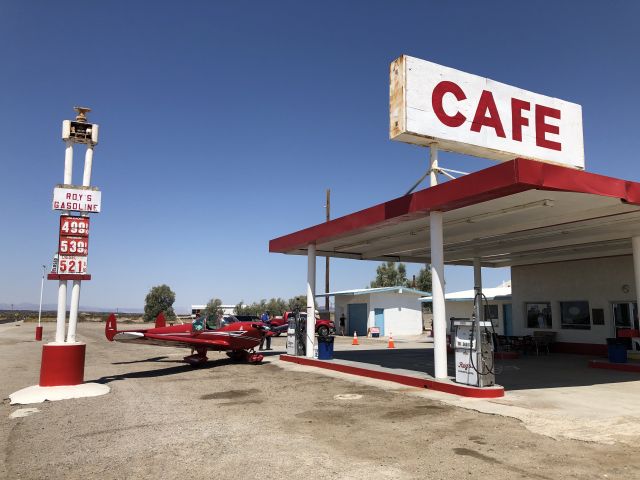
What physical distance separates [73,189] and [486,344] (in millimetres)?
10805

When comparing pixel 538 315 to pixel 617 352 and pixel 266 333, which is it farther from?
pixel 266 333

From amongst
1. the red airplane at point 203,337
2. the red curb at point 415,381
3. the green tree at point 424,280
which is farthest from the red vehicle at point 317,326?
the green tree at point 424,280

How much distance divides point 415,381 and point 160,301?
79.6 meters

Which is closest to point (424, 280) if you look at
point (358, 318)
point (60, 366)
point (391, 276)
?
point (391, 276)

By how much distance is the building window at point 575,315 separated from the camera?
768 inches

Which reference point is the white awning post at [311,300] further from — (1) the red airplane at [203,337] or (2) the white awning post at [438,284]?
(2) the white awning post at [438,284]

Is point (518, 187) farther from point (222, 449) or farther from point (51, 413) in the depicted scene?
point (51, 413)

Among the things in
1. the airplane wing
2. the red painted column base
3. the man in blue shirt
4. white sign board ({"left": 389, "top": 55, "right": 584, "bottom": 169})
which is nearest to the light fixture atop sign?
the red painted column base

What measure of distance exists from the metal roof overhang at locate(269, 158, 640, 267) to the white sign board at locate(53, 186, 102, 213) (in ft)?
22.4

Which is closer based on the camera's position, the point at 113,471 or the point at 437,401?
the point at 113,471

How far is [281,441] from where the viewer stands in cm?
679

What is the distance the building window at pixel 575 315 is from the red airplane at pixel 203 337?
13.4 m

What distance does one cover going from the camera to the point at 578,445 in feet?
21.3

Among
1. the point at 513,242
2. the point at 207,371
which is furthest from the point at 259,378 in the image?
the point at 513,242
